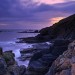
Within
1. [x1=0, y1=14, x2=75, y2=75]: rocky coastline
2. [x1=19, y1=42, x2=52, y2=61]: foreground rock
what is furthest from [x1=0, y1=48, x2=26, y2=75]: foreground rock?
[x1=19, y1=42, x2=52, y2=61]: foreground rock

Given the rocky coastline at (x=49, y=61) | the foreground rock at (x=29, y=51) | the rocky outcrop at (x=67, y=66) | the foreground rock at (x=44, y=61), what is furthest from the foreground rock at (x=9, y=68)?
the foreground rock at (x=29, y=51)

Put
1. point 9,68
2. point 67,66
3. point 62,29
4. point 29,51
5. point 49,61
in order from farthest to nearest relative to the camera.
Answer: point 62,29 → point 29,51 → point 9,68 → point 49,61 → point 67,66

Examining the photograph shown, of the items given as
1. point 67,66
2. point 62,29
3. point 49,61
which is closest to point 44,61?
point 49,61

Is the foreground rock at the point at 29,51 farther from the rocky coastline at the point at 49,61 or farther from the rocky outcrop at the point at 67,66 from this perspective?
the rocky outcrop at the point at 67,66

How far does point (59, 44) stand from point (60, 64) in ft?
22.3

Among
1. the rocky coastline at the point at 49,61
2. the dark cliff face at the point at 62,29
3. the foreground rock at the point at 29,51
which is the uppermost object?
the dark cliff face at the point at 62,29

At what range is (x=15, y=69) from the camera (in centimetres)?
1521

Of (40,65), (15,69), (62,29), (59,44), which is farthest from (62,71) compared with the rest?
(62,29)

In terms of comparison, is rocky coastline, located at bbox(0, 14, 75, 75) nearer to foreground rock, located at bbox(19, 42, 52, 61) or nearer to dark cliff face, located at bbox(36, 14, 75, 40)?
foreground rock, located at bbox(19, 42, 52, 61)

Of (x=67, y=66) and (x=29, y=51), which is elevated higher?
(x=67, y=66)

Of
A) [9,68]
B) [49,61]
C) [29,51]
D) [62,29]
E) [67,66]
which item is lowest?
[29,51]

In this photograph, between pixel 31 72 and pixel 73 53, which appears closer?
pixel 73 53

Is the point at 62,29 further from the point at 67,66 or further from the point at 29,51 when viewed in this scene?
the point at 67,66

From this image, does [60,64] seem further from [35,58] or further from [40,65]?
[35,58]
